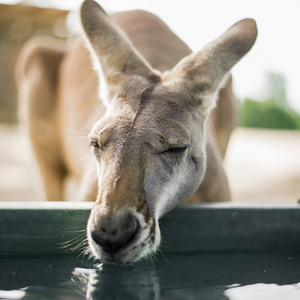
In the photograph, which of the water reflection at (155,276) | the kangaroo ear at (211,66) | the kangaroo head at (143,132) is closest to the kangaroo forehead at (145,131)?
the kangaroo head at (143,132)

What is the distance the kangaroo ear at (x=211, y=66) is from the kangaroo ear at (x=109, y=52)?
23cm

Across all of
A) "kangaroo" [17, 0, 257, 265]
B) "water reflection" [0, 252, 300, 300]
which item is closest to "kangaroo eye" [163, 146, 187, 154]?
"kangaroo" [17, 0, 257, 265]

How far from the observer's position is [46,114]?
5238 millimetres

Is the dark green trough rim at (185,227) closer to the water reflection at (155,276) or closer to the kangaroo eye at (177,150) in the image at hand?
the water reflection at (155,276)

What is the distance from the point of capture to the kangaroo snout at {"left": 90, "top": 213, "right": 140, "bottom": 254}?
2006mm

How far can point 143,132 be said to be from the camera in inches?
93.2

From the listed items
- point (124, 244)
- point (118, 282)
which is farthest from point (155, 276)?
point (124, 244)

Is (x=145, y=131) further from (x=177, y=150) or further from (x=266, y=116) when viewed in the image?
(x=266, y=116)

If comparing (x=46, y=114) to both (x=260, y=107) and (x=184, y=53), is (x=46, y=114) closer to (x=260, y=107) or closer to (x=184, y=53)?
(x=184, y=53)

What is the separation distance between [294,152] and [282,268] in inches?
370

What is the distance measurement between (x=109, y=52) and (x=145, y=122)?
0.86m

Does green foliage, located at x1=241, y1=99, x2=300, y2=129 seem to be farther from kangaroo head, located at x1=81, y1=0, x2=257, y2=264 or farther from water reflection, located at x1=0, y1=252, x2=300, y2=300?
water reflection, located at x1=0, y1=252, x2=300, y2=300

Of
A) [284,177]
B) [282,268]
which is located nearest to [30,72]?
[282,268]

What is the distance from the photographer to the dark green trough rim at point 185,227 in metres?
2.50
